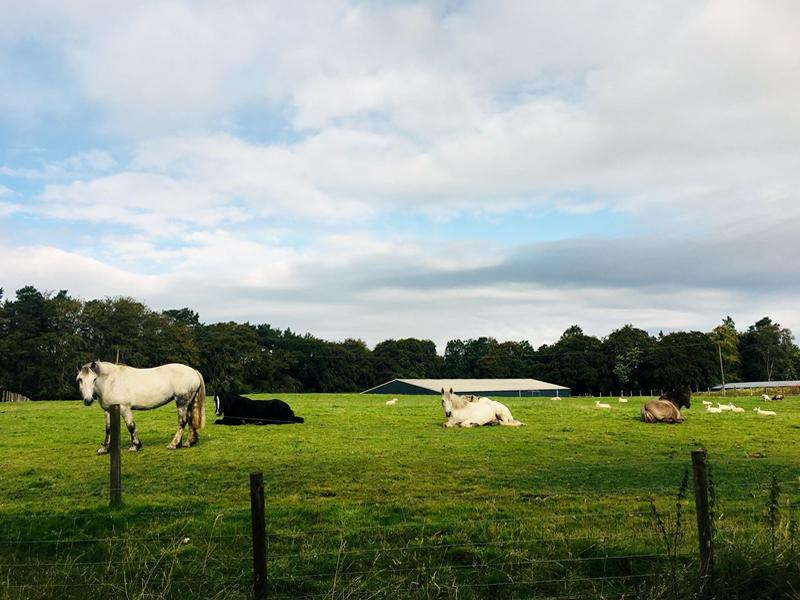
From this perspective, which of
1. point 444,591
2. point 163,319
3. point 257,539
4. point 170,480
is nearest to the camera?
point 257,539

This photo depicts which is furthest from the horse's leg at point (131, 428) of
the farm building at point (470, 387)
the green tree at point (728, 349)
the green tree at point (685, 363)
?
the green tree at point (728, 349)

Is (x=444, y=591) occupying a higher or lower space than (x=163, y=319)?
lower

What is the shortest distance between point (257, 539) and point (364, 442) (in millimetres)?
11354

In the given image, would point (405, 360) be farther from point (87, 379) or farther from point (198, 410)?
point (87, 379)

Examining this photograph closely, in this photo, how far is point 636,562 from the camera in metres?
7.04

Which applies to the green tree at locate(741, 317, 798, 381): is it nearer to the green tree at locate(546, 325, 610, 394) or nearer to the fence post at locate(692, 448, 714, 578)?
the green tree at locate(546, 325, 610, 394)

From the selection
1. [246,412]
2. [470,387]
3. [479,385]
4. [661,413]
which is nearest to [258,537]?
[246,412]

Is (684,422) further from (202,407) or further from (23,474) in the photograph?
(23,474)

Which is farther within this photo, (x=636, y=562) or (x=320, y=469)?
(x=320, y=469)

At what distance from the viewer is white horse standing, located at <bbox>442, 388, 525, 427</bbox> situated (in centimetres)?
2178

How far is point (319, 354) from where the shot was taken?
354 feet

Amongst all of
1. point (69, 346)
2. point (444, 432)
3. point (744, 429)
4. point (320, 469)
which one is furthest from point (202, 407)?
point (69, 346)

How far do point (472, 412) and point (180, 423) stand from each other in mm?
10071

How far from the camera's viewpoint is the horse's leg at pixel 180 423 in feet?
51.6
